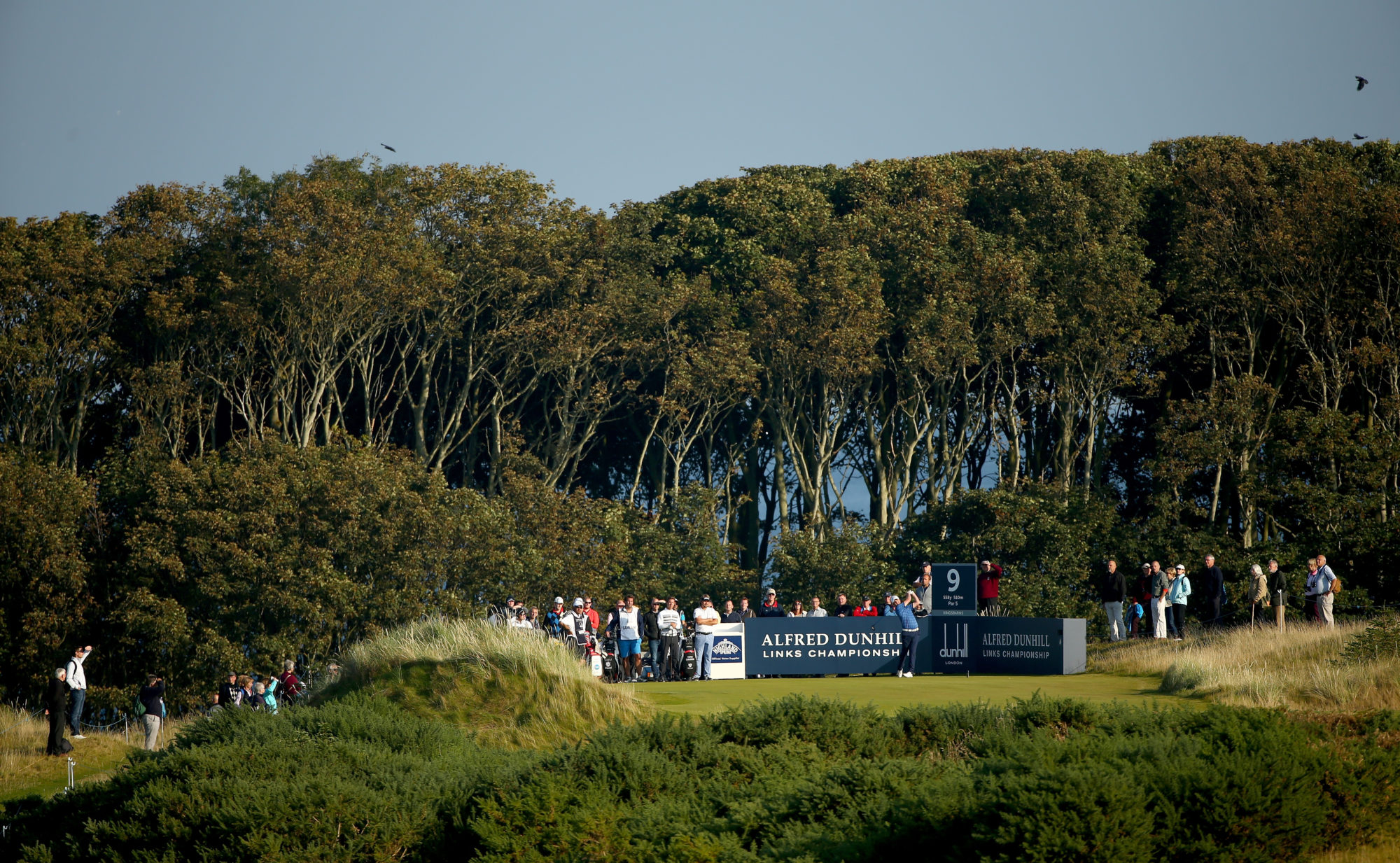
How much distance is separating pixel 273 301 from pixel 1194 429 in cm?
2610

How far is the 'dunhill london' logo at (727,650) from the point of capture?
27.4 meters

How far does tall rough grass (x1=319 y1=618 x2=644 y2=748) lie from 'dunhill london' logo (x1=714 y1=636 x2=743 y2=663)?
24.0 feet

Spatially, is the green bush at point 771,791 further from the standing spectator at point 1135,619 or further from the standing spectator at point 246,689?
the standing spectator at point 1135,619

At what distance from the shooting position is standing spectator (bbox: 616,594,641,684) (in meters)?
25.6

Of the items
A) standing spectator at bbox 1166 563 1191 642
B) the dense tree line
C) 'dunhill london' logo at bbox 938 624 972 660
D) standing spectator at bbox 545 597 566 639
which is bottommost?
'dunhill london' logo at bbox 938 624 972 660

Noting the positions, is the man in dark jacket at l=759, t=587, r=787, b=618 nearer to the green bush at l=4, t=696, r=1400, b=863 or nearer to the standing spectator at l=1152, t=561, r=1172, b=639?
the standing spectator at l=1152, t=561, r=1172, b=639

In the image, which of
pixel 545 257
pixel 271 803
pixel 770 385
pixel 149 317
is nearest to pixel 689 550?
pixel 770 385

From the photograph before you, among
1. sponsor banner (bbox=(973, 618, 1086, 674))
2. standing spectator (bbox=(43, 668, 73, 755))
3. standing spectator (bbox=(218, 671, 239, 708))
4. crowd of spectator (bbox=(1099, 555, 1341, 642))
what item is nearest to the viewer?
sponsor banner (bbox=(973, 618, 1086, 674))

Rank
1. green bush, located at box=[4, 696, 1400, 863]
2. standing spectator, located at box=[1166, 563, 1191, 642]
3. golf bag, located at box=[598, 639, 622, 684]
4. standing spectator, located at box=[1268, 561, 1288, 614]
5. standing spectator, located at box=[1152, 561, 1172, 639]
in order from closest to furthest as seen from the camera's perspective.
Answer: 1. green bush, located at box=[4, 696, 1400, 863]
2. standing spectator, located at box=[1268, 561, 1288, 614]
3. golf bag, located at box=[598, 639, 622, 684]
4. standing spectator, located at box=[1152, 561, 1172, 639]
5. standing spectator, located at box=[1166, 563, 1191, 642]

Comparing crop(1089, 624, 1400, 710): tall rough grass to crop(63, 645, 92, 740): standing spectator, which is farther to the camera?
crop(63, 645, 92, 740): standing spectator

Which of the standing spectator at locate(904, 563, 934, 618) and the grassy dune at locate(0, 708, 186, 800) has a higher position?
the standing spectator at locate(904, 563, 934, 618)

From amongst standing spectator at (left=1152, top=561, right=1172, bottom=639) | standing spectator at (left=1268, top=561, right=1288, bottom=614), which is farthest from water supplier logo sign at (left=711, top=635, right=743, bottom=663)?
standing spectator at (left=1268, top=561, right=1288, bottom=614)

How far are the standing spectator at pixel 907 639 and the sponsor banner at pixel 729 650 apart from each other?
3004 mm

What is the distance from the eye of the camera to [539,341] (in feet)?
136
